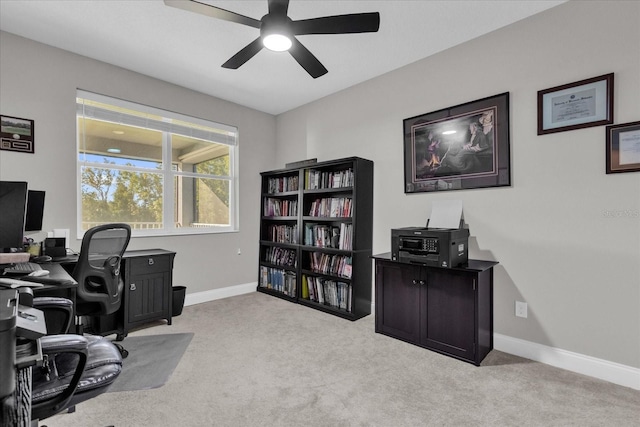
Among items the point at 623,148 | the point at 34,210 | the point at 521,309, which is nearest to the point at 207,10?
the point at 34,210

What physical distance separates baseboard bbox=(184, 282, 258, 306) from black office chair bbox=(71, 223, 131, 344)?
1.42 meters

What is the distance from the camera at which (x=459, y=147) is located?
116 inches

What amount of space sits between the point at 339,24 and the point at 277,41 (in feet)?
1.55

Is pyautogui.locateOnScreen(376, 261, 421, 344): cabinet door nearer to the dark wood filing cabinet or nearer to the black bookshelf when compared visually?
the black bookshelf

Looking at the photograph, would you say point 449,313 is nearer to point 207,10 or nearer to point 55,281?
point 55,281

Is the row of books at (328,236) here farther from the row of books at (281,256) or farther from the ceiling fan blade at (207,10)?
the ceiling fan blade at (207,10)

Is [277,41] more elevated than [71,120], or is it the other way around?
[277,41]

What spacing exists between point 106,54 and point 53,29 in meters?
0.45

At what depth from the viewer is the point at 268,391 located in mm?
2051

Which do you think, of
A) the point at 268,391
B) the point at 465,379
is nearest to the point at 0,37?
the point at 268,391

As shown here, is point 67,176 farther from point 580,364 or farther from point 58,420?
point 580,364

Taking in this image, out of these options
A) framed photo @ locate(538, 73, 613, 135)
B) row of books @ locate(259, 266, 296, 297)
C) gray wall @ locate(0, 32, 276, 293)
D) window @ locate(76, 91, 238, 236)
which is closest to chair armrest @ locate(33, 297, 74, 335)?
gray wall @ locate(0, 32, 276, 293)

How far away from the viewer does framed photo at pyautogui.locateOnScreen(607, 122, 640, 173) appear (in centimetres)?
211

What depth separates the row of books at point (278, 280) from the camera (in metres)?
4.18
